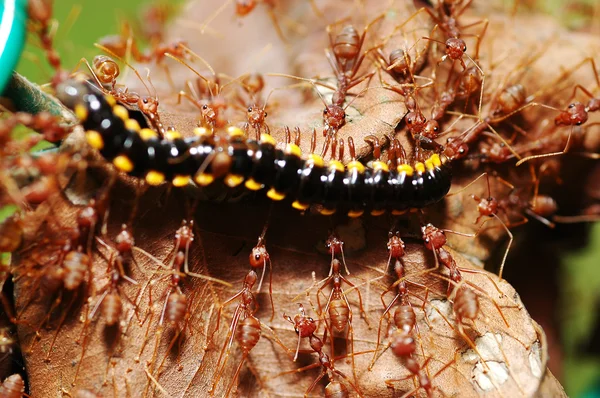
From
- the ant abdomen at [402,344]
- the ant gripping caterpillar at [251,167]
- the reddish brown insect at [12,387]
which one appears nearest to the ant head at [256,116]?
the ant gripping caterpillar at [251,167]

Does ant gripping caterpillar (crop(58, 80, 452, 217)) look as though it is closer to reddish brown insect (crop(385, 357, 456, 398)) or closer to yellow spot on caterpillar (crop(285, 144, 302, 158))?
yellow spot on caterpillar (crop(285, 144, 302, 158))

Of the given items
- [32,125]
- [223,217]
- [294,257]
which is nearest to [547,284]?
[294,257]

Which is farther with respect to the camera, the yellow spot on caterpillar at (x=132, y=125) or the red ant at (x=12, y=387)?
the red ant at (x=12, y=387)

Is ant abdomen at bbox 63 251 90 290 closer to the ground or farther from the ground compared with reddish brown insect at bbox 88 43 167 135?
closer to the ground

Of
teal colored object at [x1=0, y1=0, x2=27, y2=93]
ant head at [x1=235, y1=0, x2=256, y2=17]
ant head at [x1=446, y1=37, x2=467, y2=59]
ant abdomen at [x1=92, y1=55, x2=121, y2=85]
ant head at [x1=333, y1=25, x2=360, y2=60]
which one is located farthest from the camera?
ant head at [x1=235, y1=0, x2=256, y2=17]

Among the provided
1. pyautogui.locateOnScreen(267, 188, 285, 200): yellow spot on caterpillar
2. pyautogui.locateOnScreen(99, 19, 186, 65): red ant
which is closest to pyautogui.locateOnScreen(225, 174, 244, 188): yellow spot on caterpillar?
pyautogui.locateOnScreen(267, 188, 285, 200): yellow spot on caterpillar

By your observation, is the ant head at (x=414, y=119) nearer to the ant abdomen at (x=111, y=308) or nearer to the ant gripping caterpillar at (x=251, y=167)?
the ant gripping caterpillar at (x=251, y=167)
